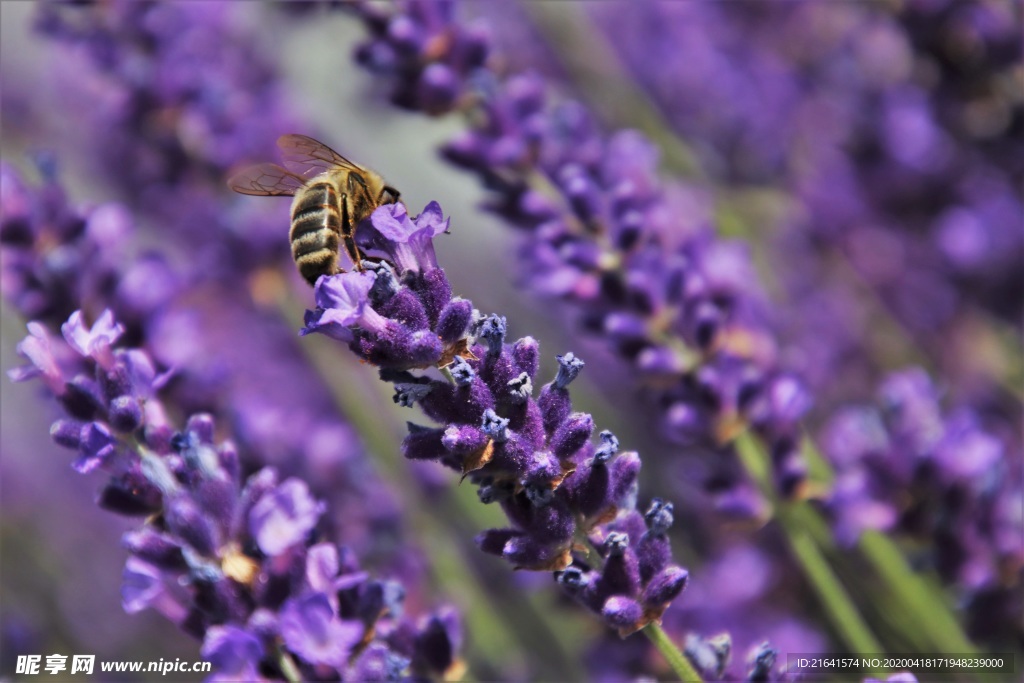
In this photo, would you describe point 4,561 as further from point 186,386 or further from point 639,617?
point 639,617

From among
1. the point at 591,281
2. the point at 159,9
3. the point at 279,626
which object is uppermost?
the point at 159,9

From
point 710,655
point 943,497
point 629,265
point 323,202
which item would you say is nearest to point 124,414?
point 323,202

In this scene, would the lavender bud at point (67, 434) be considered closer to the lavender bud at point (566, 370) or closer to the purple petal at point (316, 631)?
the purple petal at point (316, 631)

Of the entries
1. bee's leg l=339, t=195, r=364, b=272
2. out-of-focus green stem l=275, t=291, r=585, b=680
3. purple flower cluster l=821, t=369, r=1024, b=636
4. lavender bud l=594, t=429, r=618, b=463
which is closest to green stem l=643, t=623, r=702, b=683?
lavender bud l=594, t=429, r=618, b=463

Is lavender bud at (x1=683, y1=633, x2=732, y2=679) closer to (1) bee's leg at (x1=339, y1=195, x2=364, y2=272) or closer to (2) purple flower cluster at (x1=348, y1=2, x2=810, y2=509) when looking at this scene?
(2) purple flower cluster at (x1=348, y1=2, x2=810, y2=509)

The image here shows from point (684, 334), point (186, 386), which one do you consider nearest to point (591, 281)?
point (684, 334)

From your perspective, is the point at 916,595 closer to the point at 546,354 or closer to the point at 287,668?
the point at 287,668
